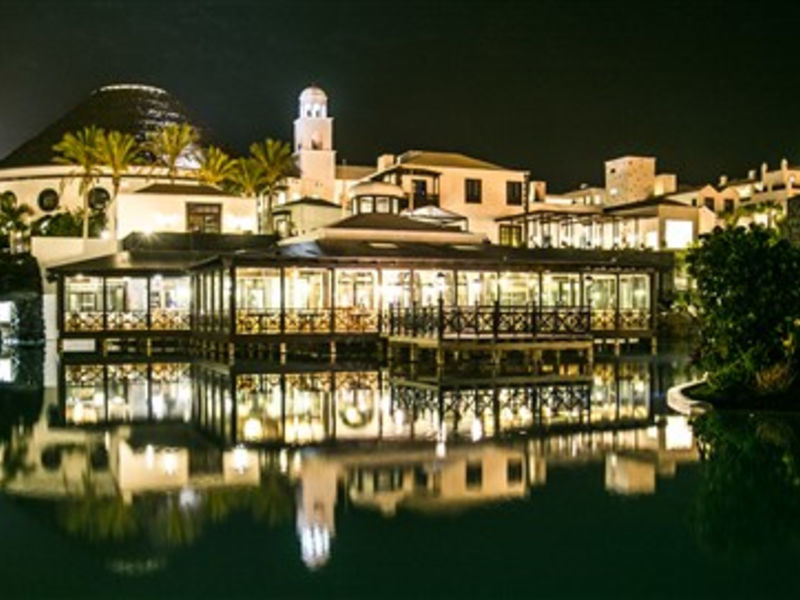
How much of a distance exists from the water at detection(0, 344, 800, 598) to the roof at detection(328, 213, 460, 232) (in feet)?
72.3

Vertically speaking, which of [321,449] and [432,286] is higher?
[432,286]

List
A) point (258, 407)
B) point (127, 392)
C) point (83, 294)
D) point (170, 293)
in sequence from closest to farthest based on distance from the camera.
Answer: point (258, 407) → point (127, 392) → point (83, 294) → point (170, 293)

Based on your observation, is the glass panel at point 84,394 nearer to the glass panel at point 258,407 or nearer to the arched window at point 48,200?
the glass panel at point 258,407

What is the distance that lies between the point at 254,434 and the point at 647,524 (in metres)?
6.89

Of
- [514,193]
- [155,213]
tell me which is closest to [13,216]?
[155,213]

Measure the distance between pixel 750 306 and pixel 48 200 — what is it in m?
52.5

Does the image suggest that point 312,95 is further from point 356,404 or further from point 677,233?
point 356,404

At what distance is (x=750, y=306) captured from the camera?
15.9 meters

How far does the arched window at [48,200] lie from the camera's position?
5972 cm

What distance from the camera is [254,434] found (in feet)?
45.9

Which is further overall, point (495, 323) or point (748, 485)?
point (495, 323)

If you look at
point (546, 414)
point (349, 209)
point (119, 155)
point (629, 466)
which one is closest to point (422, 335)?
point (546, 414)

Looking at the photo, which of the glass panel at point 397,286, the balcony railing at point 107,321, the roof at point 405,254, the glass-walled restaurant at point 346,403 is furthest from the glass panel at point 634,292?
the balcony railing at point 107,321

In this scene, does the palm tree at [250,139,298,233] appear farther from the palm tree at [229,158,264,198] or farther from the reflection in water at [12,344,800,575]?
the reflection in water at [12,344,800,575]
